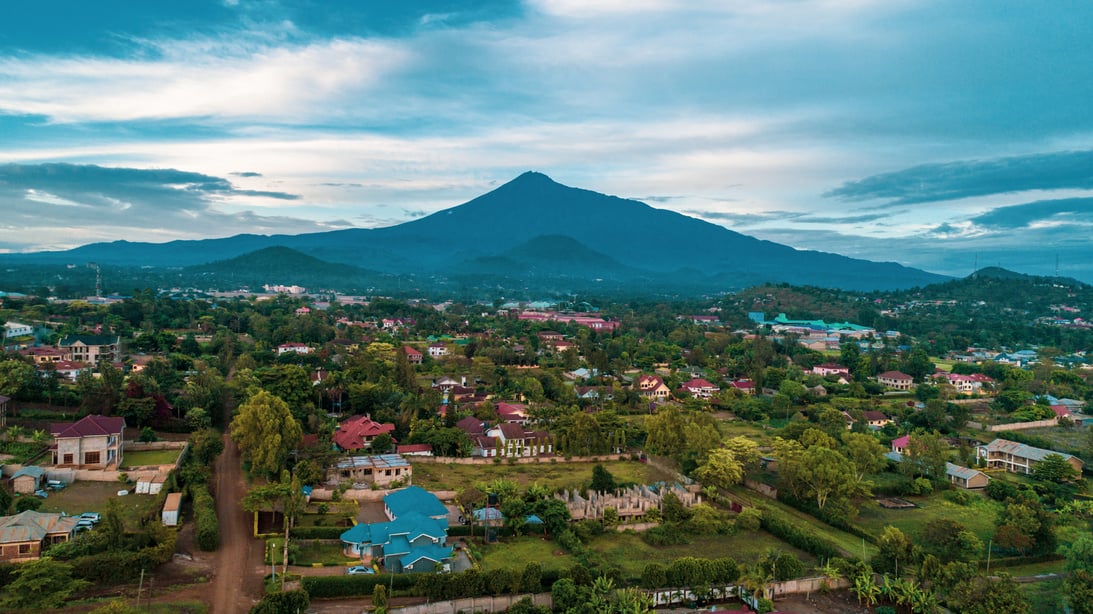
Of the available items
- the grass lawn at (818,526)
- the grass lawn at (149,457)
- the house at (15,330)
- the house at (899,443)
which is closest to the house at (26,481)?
the grass lawn at (149,457)

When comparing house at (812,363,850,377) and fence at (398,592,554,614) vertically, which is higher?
house at (812,363,850,377)

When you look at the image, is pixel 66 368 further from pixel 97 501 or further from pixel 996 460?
pixel 996 460

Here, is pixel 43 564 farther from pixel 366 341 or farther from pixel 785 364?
pixel 785 364

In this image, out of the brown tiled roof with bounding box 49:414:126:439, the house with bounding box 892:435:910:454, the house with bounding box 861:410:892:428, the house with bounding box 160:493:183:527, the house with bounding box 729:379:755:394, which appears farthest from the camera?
the house with bounding box 729:379:755:394

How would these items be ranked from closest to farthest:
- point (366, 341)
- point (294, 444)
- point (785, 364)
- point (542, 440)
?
point (294, 444), point (542, 440), point (785, 364), point (366, 341)

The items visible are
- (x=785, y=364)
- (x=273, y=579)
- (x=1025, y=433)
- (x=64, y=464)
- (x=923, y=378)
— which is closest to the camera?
(x=273, y=579)

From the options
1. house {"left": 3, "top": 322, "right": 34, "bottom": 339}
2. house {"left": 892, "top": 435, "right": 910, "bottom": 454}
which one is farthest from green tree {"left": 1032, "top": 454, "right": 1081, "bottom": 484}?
house {"left": 3, "top": 322, "right": 34, "bottom": 339}

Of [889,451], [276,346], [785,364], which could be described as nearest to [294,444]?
[889,451]

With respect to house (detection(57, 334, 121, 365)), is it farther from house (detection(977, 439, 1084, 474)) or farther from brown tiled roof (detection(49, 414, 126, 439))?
house (detection(977, 439, 1084, 474))

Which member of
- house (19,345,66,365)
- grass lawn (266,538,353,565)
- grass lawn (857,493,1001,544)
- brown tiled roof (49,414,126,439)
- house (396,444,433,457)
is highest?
house (19,345,66,365)
